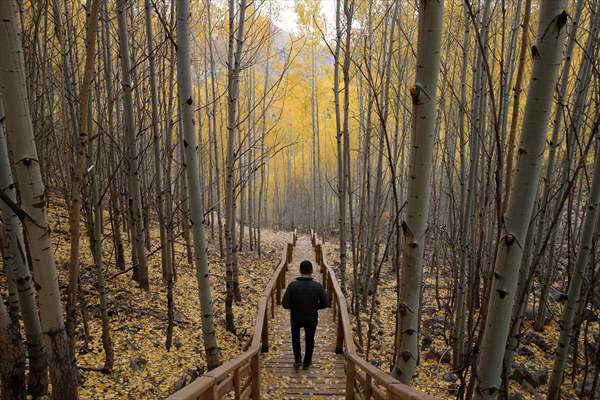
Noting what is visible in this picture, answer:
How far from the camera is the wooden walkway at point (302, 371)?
164 inches

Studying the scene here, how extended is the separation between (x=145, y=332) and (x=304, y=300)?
277cm

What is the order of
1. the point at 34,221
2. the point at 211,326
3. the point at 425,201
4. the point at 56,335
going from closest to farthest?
1. the point at 425,201
2. the point at 34,221
3. the point at 56,335
4. the point at 211,326

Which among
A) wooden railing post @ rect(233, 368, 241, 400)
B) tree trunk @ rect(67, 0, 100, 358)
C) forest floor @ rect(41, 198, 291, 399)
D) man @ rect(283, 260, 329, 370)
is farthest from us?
man @ rect(283, 260, 329, 370)

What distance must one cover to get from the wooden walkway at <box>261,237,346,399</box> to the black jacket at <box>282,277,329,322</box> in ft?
2.46

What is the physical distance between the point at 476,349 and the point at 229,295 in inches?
202

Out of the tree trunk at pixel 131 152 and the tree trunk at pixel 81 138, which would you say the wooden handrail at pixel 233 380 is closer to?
the tree trunk at pixel 81 138

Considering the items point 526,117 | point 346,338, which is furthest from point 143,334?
point 526,117

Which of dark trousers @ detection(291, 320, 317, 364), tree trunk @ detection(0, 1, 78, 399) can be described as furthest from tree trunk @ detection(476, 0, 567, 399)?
Answer: dark trousers @ detection(291, 320, 317, 364)

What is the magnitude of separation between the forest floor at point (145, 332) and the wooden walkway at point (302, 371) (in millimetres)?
822

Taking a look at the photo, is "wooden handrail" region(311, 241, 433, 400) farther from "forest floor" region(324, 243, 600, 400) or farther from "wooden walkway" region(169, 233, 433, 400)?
"forest floor" region(324, 243, 600, 400)

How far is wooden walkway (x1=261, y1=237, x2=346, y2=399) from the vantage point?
13.7 feet

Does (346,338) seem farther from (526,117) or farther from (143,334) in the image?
(526,117)

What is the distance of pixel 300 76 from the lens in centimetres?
1911

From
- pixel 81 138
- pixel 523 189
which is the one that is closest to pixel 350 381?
pixel 523 189
